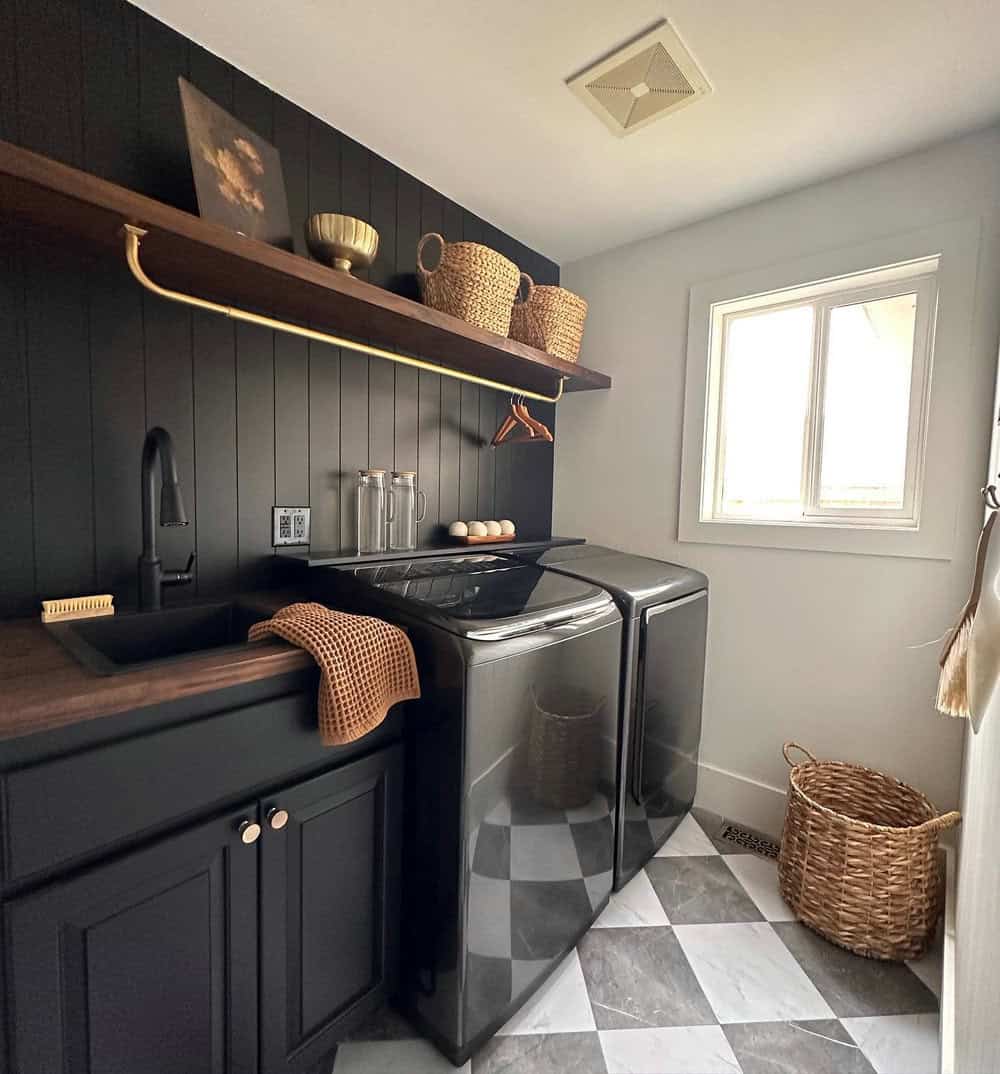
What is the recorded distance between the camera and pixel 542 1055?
3.87 ft

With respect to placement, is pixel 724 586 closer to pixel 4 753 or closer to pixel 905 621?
pixel 905 621

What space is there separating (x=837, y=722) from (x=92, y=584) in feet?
7.57

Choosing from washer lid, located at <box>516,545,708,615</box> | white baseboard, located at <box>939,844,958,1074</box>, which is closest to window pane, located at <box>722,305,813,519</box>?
washer lid, located at <box>516,545,708,615</box>

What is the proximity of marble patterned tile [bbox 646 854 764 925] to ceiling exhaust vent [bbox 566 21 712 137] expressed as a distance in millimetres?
2380

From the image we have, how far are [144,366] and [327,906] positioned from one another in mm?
1321

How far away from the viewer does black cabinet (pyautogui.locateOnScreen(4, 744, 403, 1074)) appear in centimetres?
74

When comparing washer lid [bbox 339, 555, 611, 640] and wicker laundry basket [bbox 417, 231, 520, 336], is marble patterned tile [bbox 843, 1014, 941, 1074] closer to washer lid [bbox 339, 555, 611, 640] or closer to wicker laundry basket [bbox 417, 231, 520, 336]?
washer lid [bbox 339, 555, 611, 640]

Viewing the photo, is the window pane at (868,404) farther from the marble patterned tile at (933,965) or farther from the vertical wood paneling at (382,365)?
the vertical wood paneling at (382,365)

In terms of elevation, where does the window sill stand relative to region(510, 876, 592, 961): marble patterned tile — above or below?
above

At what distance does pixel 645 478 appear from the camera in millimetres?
2281

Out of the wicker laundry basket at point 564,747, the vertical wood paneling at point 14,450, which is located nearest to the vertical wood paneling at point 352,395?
the vertical wood paneling at point 14,450

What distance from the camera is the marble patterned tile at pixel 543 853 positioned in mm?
1202

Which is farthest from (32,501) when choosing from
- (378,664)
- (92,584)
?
(378,664)

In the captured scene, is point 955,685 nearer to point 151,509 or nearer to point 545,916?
point 545,916
